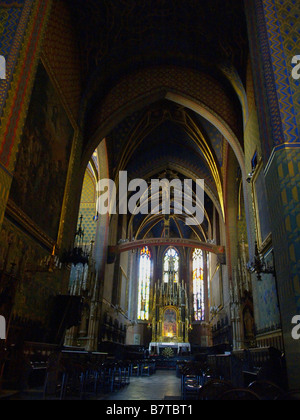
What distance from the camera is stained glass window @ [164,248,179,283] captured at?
99.1 feet

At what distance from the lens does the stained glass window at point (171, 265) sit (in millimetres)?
30203

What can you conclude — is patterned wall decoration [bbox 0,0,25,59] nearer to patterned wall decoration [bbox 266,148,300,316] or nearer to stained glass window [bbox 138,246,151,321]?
patterned wall decoration [bbox 266,148,300,316]

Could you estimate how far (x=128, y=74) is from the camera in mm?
12984

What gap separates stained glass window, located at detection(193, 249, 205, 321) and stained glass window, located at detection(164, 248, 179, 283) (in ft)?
5.85

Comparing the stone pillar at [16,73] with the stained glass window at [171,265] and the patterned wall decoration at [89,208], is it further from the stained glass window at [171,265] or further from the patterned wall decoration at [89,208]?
the stained glass window at [171,265]

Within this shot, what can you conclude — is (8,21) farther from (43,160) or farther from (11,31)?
(43,160)

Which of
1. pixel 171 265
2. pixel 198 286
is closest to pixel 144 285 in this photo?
pixel 171 265

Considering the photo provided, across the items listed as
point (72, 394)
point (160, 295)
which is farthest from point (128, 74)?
point (160, 295)

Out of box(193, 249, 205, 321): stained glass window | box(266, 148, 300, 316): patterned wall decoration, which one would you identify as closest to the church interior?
box(266, 148, 300, 316): patterned wall decoration

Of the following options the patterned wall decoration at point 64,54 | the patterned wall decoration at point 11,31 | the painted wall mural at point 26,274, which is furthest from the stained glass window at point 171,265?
the patterned wall decoration at point 11,31

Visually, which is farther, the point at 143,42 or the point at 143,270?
the point at 143,270

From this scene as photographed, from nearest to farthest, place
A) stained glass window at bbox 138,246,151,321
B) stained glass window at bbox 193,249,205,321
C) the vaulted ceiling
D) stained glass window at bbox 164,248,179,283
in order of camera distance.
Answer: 1. the vaulted ceiling
2. stained glass window at bbox 193,249,205,321
3. stained glass window at bbox 138,246,151,321
4. stained glass window at bbox 164,248,179,283

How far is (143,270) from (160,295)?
11.2 ft
